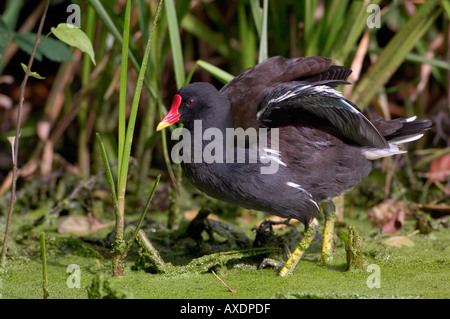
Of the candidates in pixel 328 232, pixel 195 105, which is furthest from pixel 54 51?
pixel 328 232

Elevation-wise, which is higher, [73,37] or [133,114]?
[73,37]

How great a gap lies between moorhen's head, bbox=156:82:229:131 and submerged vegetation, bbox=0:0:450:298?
5.9 inches

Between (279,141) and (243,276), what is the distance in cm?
50

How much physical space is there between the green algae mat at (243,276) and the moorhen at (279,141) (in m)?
0.15

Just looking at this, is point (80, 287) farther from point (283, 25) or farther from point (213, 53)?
point (213, 53)

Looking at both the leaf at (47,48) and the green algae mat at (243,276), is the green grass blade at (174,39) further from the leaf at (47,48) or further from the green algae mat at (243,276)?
the green algae mat at (243,276)

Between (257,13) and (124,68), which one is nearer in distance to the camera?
(124,68)

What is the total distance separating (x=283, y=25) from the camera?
10.4 feet

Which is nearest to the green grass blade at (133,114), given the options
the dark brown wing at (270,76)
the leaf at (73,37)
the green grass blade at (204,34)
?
the leaf at (73,37)

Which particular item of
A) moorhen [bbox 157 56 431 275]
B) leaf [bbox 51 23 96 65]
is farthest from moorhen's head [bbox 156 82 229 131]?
leaf [bbox 51 23 96 65]

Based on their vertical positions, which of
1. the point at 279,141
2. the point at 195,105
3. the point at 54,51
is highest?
the point at 54,51

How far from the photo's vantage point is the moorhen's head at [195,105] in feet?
6.72

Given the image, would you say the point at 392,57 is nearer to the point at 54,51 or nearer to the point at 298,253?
the point at 298,253

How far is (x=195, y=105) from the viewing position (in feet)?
6.80
